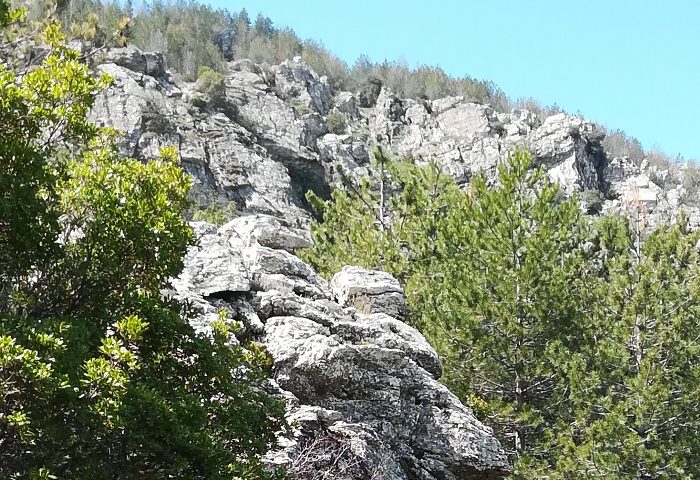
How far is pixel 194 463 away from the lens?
5.84 meters

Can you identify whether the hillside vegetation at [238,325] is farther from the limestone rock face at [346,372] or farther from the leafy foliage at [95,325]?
the limestone rock face at [346,372]

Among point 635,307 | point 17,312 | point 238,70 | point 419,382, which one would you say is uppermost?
point 238,70

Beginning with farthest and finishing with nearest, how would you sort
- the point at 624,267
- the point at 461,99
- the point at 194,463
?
the point at 461,99 < the point at 624,267 < the point at 194,463

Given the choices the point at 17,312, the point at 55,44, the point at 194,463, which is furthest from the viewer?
the point at 55,44

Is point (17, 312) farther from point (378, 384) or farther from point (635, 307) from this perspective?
point (635, 307)

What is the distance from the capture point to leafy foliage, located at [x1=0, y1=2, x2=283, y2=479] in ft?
16.9

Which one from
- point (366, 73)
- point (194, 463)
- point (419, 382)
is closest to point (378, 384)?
Answer: point (419, 382)

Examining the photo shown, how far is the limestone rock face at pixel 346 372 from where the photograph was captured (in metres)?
9.02

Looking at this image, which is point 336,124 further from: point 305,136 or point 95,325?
point 95,325

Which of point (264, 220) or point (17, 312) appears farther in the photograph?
point (264, 220)

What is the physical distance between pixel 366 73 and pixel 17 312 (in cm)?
8491

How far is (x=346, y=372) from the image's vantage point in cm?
928

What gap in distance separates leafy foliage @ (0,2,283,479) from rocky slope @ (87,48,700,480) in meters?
1.94

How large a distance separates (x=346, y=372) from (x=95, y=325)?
3.95 m
